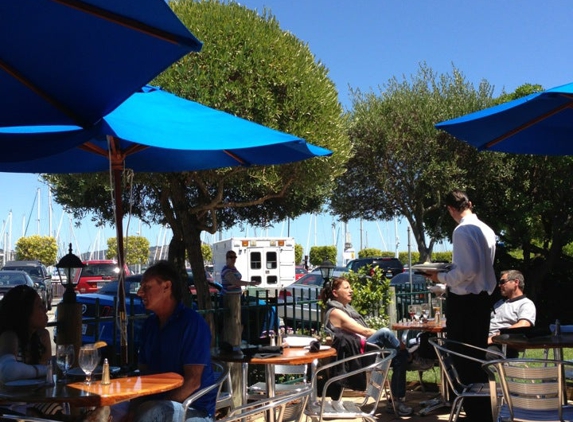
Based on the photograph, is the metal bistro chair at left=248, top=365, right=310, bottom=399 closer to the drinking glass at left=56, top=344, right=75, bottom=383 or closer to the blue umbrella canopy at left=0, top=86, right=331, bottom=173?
the blue umbrella canopy at left=0, top=86, right=331, bottom=173

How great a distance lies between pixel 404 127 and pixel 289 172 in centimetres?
1174

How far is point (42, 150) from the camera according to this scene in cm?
338

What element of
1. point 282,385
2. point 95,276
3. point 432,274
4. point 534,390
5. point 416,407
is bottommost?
point 416,407

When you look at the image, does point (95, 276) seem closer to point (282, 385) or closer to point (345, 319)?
point (282, 385)

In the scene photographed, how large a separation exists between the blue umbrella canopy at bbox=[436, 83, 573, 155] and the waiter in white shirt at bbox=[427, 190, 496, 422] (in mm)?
596

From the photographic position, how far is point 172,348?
3566mm

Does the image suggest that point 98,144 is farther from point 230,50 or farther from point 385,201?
point 385,201

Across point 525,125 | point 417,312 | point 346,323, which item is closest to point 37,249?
point 417,312

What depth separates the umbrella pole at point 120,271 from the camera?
4.38 m

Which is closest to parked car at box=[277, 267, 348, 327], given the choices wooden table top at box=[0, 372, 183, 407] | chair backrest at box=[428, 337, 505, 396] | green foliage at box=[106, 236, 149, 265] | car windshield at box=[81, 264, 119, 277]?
chair backrest at box=[428, 337, 505, 396]

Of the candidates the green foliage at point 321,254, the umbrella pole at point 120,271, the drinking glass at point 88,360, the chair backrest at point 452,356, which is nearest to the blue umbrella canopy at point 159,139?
the umbrella pole at point 120,271

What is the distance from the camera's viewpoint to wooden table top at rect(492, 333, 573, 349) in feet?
14.7

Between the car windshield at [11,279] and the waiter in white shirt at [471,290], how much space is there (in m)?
18.5

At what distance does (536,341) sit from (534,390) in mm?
952
